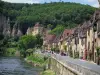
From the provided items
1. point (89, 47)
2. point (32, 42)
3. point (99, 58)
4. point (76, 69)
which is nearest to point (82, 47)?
point (89, 47)

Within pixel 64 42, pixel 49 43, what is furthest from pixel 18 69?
pixel 49 43

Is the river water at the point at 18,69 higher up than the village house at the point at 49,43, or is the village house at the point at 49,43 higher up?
the village house at the point at 49,43

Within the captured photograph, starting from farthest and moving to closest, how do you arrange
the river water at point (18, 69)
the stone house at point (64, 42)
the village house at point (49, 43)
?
the village house at point (49, 43)
the stone house at point (64, 42)
the river water at point (18, 69)

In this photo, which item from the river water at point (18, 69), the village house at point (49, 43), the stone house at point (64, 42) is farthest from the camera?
the village house at point (49, 43)

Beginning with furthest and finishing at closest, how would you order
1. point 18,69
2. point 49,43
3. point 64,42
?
1. point 49,43
2. point 64,42
3. point 18,69

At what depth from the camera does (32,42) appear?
176 meters

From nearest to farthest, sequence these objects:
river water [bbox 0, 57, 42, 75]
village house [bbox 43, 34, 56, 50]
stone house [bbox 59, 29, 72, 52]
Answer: river water [bbox 0, 57, 42, 75], stone house [bbox 59, 29, 72, 52], village house [bbox 43, 34, 56, 50]

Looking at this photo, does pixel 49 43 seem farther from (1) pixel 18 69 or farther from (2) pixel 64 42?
(1) pixel 18 69

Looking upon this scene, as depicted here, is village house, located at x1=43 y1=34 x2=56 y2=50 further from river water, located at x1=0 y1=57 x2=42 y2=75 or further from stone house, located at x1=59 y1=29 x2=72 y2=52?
river water, located at x1=0 y1=57 x2=42 y2=75

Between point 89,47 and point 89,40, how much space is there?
1383 millimetres

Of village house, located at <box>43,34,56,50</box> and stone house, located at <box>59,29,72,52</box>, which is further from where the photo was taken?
village house, located at <box>43,34,56,50</box>

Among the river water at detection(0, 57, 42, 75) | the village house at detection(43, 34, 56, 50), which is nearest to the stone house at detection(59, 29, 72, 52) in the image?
the river water at detection(0, 57, 42, 75)

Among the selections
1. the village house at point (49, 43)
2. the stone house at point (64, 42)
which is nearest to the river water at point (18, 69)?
the stone house at point (64, 42)

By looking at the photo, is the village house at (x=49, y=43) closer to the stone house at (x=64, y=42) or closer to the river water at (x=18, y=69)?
the stone house at (x=64, y=42)
